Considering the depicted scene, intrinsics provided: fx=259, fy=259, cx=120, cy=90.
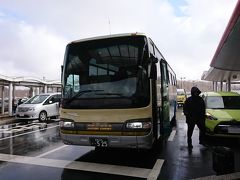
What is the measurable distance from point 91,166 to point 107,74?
2.14m

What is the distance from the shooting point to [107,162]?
20.6ft

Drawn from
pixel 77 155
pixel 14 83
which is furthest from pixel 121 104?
pixel 14 83

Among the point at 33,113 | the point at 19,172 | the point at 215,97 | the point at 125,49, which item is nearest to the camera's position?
the point at 19,172

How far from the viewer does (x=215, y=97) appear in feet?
32.1

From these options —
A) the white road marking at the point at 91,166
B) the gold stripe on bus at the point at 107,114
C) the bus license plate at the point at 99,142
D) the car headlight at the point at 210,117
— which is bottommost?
the white road marking at the point at 91,166

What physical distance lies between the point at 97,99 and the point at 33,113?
10476 mm

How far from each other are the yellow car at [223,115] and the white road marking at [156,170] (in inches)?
101

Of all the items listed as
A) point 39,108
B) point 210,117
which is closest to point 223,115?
point 210,117

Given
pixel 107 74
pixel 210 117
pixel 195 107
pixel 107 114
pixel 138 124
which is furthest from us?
pixel 210 117

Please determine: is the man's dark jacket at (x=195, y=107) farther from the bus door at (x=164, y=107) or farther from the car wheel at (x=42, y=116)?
the car wheel at (x=42, y=116)

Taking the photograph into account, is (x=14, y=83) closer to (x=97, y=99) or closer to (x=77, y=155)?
(x=77, y=155)

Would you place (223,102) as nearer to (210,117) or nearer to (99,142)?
(210,117)

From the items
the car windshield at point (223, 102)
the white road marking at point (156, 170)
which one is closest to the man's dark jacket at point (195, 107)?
the car windshield at point (223, 102)

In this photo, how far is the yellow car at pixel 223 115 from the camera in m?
7.77
